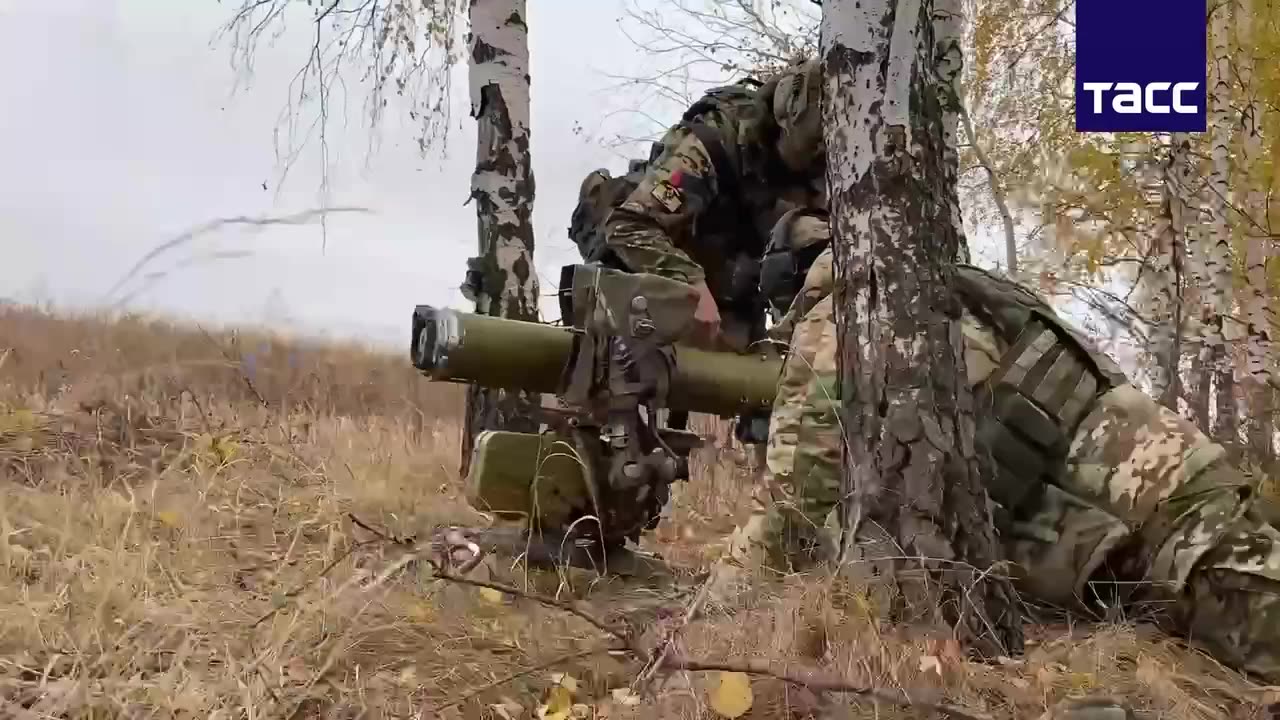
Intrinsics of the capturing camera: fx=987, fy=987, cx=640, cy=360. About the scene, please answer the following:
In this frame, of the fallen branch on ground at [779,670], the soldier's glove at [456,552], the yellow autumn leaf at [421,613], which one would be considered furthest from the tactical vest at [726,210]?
the fallen branch on ground at [779,670]

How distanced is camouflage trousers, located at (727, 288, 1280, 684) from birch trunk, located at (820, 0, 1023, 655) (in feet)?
0.73

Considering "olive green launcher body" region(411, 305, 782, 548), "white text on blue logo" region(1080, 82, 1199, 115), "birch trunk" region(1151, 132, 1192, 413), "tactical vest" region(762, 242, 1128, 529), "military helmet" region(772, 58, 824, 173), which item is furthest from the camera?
"birch trunk" region(1151, 132, 1192, 413)

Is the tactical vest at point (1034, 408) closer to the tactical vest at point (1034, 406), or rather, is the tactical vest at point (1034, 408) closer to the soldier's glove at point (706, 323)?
the tactical vest at point (1034, 406)

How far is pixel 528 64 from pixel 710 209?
1193 mm

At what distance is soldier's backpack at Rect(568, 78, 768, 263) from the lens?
3.53 metres

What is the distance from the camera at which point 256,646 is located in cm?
168

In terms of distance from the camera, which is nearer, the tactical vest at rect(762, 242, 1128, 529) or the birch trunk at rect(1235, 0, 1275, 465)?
the tactical vest at rect(762, 242, 1128, 529)

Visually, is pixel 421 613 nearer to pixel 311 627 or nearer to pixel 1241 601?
pixel 311 627

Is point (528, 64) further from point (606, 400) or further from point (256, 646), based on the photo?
point (256, 646)

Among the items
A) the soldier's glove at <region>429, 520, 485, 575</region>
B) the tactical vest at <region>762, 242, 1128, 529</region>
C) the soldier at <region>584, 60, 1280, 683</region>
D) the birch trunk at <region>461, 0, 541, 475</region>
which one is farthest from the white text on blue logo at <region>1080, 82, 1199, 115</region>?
the soldier's glove at <region>429, 520, 485, 575</region>

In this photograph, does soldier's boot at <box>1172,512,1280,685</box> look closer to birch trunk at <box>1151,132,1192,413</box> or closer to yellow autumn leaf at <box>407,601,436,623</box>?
yellow autumn leaf at <box>407,601,436,623</box>

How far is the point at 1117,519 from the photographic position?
6.32ft

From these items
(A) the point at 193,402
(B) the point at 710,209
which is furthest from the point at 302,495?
(B) the point at 710,209

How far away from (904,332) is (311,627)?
3.86ft
